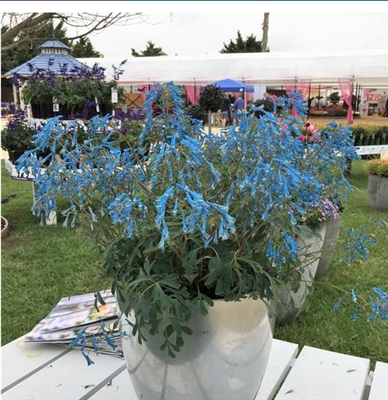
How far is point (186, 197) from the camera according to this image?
79 cm

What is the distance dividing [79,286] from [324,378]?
187 centimetres

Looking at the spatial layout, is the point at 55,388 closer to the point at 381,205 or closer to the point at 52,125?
the point at 52,125

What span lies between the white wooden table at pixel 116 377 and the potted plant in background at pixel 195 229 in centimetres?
27

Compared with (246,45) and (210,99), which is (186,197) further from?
(246,45)

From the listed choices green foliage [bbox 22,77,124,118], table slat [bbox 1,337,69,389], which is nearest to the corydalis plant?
table slat [bbox 1,337,69,389]

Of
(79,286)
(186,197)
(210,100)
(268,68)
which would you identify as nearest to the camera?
(186,197)

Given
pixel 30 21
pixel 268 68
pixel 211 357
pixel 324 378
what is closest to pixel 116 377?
pixel 211 357

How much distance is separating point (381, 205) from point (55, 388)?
453cm

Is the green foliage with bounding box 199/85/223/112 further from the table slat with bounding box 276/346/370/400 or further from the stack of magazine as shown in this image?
the table slat with bounding box 276/346/370/400

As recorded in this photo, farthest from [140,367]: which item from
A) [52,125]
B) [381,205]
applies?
[381,205]

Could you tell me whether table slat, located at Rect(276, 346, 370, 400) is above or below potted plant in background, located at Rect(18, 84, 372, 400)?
below

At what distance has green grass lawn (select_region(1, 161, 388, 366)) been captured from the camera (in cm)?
232

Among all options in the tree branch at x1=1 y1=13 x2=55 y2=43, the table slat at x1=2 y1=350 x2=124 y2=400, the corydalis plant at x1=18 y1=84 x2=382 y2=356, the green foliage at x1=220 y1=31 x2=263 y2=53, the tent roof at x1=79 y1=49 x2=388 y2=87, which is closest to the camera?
the corydalis plant at x1=18 y1=84 x2=382 y2=356

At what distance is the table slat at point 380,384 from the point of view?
Result: 4.26ft
